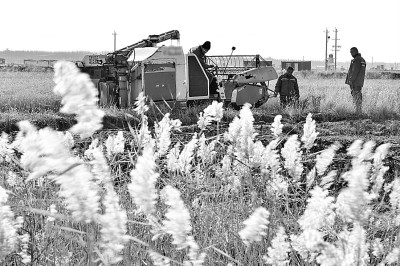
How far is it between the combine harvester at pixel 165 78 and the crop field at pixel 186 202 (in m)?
9.81

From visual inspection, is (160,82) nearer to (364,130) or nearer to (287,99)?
(287,99)

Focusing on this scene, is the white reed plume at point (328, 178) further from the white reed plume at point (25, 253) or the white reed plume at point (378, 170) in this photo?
the white reed plume at point (25, 253)

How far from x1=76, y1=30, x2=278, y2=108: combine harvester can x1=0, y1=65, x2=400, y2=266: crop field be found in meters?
9.81

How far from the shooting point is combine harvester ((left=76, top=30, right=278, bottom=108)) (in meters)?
14.8

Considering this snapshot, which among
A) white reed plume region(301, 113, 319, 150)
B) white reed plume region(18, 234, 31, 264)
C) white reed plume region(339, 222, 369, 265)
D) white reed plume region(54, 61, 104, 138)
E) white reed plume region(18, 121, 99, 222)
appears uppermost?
white reed plume region(54, 61, 104, 138)

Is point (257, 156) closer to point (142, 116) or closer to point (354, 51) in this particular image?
point (142, 116)

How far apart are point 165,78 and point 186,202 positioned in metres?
12.0

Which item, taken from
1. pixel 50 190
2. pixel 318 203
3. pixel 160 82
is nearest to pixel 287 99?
pixel 160 82

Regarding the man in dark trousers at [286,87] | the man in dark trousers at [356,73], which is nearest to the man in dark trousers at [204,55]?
the man in dark trousers at [286,87]

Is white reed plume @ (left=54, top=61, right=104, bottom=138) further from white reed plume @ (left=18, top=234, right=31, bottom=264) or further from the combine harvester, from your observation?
the combine harvester

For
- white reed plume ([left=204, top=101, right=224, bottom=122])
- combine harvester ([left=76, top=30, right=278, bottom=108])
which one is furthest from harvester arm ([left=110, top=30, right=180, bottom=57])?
white reed plume ([left=204, top=101, right=224, bottom=122])

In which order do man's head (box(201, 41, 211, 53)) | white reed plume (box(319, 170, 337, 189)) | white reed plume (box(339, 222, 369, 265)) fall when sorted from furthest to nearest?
man's head (box(201, 41, 211, 53)) < white reed plume (box(319, 170, 337, 189)) < white reed plume (box(339, 222, 369, 265))

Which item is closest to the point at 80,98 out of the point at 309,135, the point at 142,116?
the point at 142,116

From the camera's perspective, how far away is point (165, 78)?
14977mm
